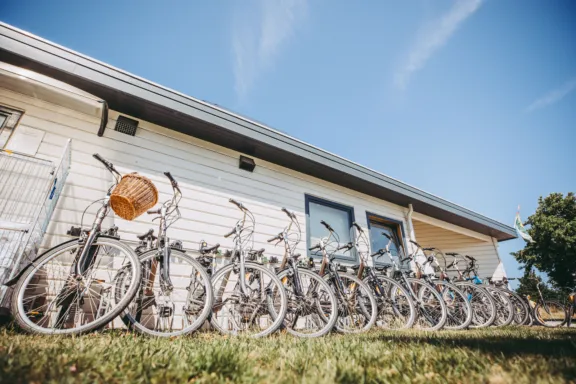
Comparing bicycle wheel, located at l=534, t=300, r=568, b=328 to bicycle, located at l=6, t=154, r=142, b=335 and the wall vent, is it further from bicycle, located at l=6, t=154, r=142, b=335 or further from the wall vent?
the wall vent

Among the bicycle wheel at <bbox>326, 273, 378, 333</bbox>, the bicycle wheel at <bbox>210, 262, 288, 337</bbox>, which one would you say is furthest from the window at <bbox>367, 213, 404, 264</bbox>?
the bicycle wheel at <bbox>210, 262, 288, 337</bbox>

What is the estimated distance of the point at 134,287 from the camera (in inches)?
72.7

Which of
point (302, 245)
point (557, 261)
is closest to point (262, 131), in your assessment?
point (302, 245)

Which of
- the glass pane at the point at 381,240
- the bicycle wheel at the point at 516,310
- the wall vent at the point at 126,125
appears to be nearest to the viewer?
the wall vent at the point at 126,125

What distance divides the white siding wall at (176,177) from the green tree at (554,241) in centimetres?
1149

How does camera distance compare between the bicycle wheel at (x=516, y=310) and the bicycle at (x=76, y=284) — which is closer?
the bicycle at (x=76, y=284)

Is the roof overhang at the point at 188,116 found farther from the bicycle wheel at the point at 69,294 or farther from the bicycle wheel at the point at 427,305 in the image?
the bicycle wheel at the point at 427,305

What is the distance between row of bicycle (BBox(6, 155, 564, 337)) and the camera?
1948 mm

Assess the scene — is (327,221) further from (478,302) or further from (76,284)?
(76,284)

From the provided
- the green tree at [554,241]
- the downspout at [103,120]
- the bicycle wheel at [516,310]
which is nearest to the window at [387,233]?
the bicycle wheel at [516,310]

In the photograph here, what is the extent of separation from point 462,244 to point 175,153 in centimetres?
1004

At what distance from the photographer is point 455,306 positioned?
4188 millimetres

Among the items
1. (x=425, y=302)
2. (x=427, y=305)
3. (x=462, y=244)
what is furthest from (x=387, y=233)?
(x=462, y=244)

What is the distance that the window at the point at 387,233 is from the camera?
5.85 meters
